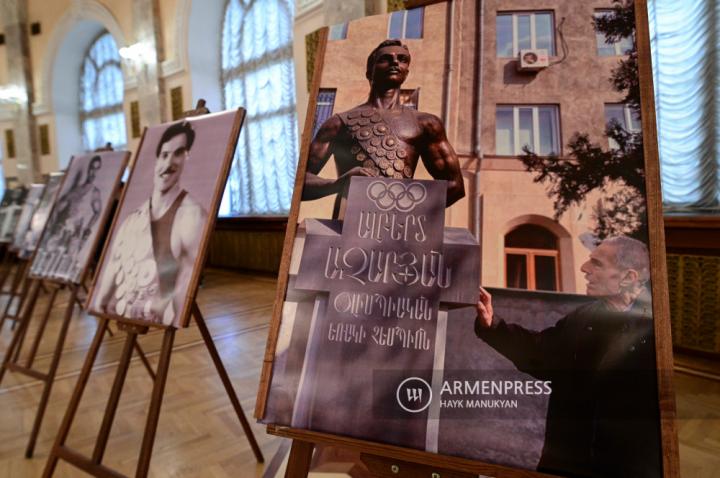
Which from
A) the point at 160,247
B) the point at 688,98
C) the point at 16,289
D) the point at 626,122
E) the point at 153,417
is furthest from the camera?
the point at 16,289

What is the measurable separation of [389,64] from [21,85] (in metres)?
13.3

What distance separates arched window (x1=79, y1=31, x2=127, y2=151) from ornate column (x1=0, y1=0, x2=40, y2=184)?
1.16 metres

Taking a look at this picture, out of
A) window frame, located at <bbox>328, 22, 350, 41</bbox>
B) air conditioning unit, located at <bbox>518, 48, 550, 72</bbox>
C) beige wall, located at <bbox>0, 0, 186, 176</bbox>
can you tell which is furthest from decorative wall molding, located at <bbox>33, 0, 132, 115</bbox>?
air conditioning unit, located at <bbox>518, 48, 550, 72</bbox>

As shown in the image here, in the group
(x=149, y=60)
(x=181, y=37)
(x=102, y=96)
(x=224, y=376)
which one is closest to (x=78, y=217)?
(x=224, y=376)

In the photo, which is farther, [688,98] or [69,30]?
[69,30]

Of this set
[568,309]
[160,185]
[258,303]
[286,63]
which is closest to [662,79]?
[568,309]

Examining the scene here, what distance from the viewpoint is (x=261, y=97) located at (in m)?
7.59

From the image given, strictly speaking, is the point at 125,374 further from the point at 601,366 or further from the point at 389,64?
the point at 601,366

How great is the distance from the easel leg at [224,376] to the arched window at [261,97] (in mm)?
5298

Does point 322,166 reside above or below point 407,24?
below

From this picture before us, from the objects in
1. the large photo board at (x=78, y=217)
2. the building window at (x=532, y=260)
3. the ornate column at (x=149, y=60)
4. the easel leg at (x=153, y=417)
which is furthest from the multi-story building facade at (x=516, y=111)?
the ornate column at (x=149, y=60)

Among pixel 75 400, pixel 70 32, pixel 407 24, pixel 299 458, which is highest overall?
pixel 70 32

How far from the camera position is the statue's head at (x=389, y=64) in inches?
44.9

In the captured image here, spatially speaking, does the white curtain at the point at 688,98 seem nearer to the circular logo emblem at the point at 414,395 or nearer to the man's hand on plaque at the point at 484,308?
the man's hand on plaque at the point at 484,308
